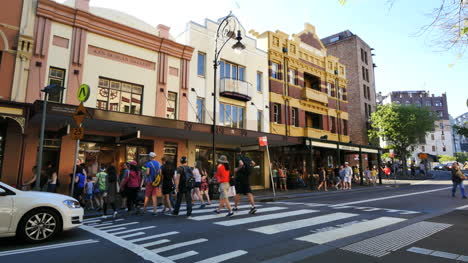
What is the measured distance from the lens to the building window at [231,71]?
19.7 m

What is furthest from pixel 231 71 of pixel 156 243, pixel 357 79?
pixel 357 79

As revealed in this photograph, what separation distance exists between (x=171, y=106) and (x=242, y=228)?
38.1 feet

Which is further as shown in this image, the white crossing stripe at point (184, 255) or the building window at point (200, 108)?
the building window at point (200, 108)

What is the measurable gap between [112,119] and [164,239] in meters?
7.86

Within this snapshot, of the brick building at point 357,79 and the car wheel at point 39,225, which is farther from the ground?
the brick building at point 357,79

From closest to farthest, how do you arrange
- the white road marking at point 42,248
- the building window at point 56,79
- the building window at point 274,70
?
the white road marking at point 42,248 < the building window at point 56,79 < the building window at point 274,70

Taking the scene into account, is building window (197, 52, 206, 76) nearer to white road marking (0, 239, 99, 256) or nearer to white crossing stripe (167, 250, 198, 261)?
white road marking (0, 239, 99, 256)

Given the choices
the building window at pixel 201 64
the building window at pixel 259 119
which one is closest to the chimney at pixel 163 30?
the building window at pixel 201 64

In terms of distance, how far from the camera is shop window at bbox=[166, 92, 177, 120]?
16453 millimetres

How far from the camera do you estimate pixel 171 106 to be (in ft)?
54.6

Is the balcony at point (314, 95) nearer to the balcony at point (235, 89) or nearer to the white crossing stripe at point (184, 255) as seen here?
the balcony at point (235, 89)

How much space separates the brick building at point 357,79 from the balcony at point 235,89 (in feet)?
A: 75.4

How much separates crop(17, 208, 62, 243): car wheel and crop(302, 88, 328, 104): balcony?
22607mm

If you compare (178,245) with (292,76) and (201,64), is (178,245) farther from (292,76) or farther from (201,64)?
(292,76)
